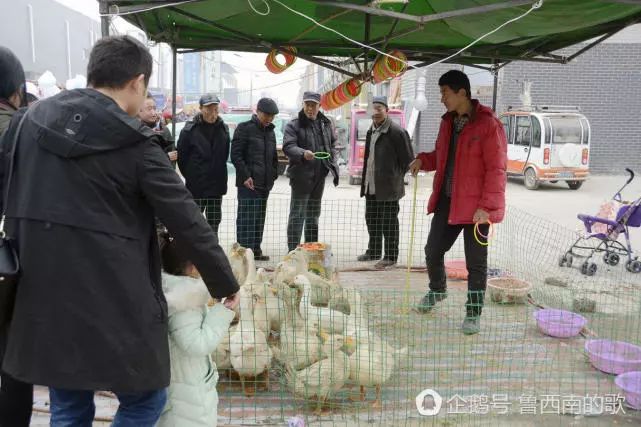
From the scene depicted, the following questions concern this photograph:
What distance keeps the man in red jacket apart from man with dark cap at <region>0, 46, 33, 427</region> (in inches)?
98.2

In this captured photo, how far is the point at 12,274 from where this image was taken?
5.62 ft

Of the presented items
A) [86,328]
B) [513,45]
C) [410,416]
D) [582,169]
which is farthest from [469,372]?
[582,169]

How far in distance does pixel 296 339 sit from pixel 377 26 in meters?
3.28

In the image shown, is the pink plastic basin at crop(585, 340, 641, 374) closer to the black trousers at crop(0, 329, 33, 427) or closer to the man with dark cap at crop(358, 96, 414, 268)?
the man with dark cap at crop(358, 96, 414, 268)

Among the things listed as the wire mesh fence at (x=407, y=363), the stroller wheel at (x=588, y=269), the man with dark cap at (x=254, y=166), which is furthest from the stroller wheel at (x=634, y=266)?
the man with dark cap at (x=254, y=166)

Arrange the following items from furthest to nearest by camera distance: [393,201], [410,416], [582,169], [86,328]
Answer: [582,169] → [393,201] → [410,416] → [86,328]

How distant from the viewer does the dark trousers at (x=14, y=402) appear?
2.24 m

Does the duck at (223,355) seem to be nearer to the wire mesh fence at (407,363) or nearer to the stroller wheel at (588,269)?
the wire mesh fence at (407,363)

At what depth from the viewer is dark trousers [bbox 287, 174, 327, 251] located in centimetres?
630

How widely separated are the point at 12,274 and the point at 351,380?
1.97m

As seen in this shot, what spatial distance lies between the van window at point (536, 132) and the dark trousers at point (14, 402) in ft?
43.6

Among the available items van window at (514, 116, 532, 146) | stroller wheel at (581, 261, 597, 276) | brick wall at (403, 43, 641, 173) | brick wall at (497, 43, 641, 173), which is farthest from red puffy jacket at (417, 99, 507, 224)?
brick wall at (497, 43, 641, 173)

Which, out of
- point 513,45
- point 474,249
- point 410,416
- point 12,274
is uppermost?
point 513,45

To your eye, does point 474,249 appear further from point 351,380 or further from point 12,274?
point 12,274
